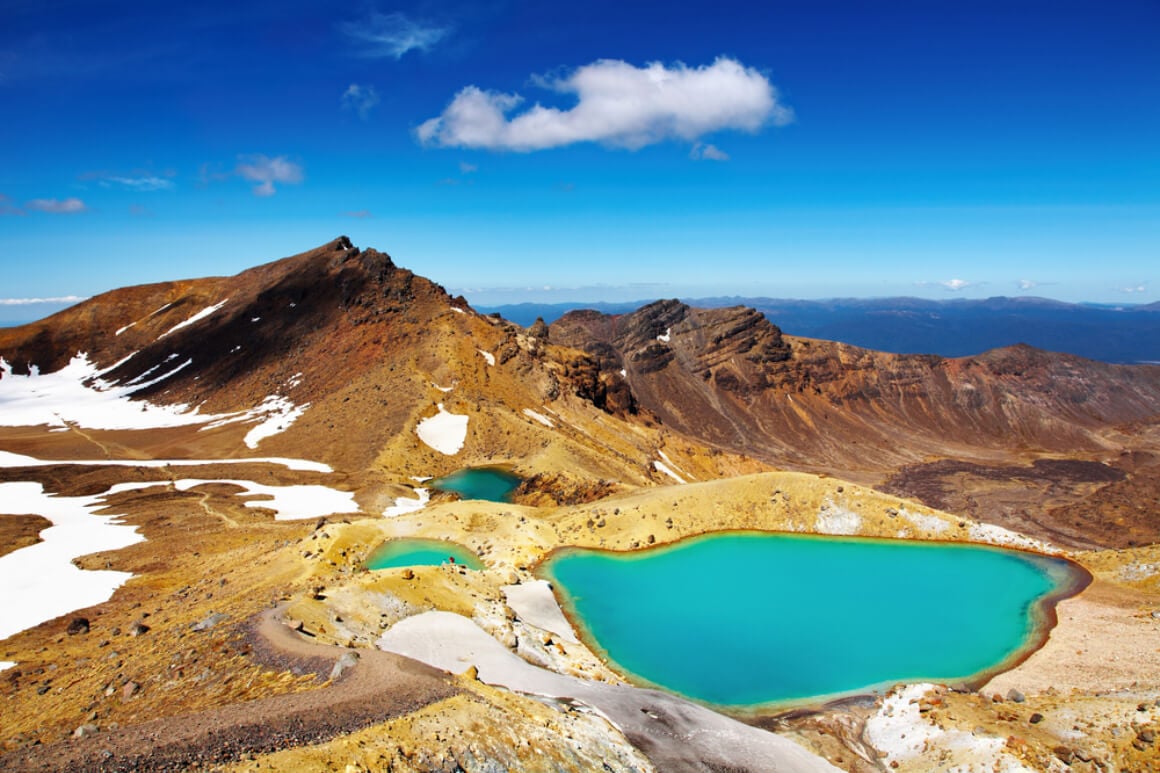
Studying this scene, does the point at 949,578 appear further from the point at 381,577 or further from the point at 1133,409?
the point at 1133,409

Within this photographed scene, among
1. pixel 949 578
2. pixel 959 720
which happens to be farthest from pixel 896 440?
pixel 959 720

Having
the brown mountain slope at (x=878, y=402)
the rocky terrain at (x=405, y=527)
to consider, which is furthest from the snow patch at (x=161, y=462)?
the brown mountain slope at (x=878, y=402)

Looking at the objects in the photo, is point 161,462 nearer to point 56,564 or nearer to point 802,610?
point 56,564

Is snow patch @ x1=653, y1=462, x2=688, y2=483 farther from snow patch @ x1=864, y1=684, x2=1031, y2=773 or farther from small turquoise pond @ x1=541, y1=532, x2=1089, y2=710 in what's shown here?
snow patch @ x1=864, y1=684, x2=1031, y2=773

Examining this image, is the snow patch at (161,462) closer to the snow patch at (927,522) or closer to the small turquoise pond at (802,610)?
the small turquoise pond at (802,610)

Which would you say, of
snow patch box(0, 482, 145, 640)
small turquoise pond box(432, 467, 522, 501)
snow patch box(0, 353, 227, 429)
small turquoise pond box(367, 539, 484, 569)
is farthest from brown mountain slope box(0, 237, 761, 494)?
snow patch box(0, 482, 145, 640)

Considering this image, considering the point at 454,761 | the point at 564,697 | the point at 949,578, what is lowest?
the point at 949,578
